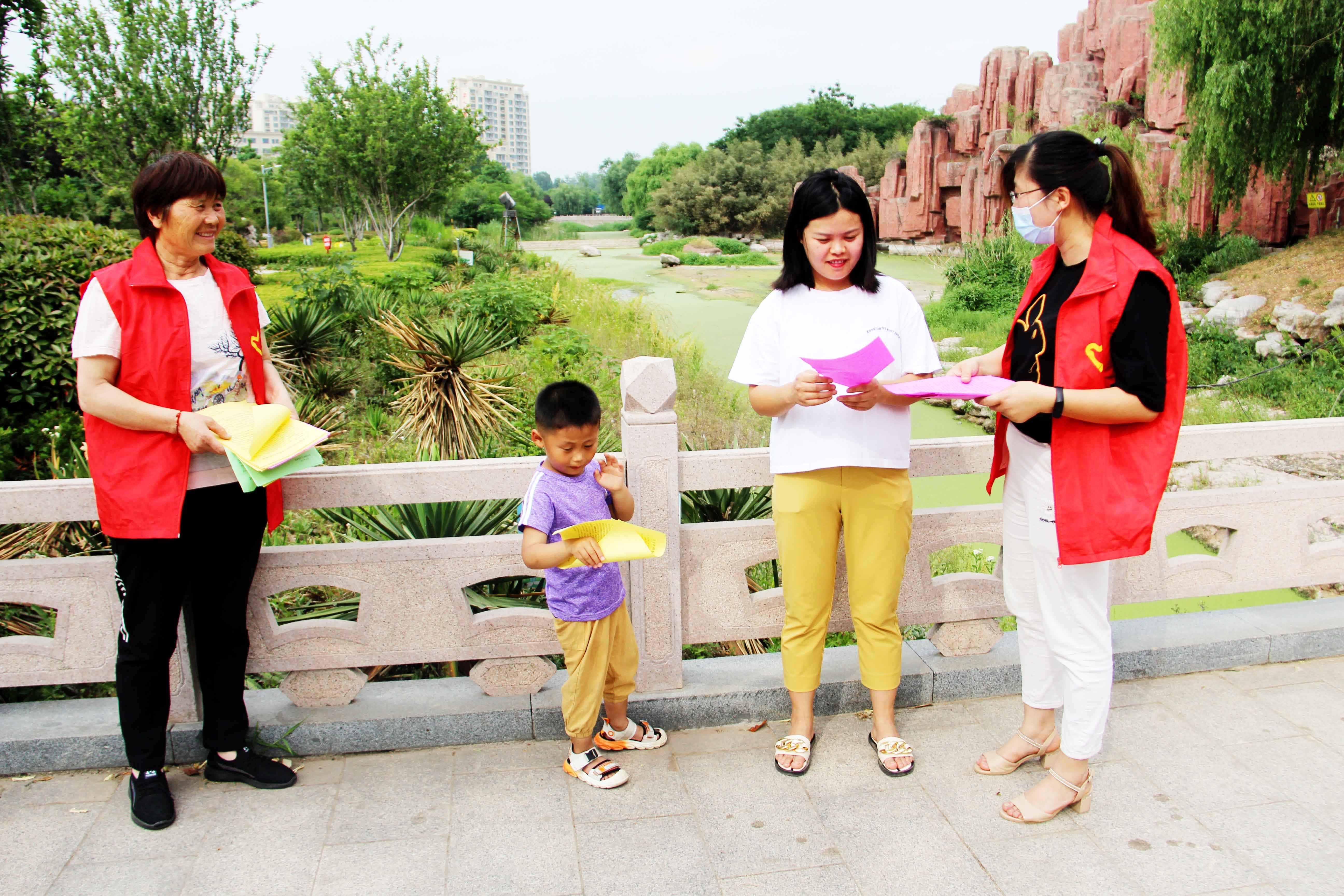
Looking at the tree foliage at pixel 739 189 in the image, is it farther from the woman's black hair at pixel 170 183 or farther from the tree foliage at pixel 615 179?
the tree foliage at pixel 615 179

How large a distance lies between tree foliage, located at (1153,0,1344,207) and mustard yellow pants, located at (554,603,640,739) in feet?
39.7

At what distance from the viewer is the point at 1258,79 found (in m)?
11.1

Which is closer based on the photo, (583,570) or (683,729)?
(583,570)

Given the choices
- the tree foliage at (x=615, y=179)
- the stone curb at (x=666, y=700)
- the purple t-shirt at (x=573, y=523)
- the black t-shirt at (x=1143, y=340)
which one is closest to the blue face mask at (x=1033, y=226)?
the black t-shirt at (x=1143, y=340)

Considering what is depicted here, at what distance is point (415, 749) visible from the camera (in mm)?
2885

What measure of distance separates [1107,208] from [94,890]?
3.01m

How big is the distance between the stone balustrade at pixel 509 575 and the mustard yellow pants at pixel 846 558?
0.34 m

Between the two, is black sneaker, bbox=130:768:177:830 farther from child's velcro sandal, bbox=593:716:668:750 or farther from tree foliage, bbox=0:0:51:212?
tree foliage, bbox=0:0:51:212

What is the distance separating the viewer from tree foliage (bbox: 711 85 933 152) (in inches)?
1987

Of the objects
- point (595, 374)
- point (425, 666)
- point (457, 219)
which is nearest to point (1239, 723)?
point (425, 666)

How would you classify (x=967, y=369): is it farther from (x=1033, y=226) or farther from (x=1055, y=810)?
(x=1055, y=810)

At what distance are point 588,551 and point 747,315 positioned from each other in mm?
16605

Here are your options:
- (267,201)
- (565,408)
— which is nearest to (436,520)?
(565,408)

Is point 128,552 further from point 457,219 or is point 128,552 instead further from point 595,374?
point 457,219
